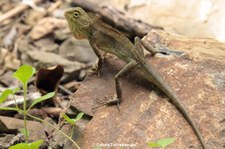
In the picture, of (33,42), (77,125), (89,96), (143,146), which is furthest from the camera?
(33,42)

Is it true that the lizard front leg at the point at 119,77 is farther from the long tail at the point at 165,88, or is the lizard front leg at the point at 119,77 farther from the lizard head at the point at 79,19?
the lizard head at the point at 79,19

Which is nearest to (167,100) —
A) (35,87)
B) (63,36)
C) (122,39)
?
(122,39)

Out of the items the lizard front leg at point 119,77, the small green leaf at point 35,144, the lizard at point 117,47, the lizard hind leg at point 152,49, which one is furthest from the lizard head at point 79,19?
the small green leaf at point 35,144

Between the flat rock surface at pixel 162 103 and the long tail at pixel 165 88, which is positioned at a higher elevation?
the long tail at pixel 165 88

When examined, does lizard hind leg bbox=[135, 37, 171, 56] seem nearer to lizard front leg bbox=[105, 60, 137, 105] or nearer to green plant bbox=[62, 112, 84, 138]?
lizard front leg bbox=[105, 60, 137, 105]

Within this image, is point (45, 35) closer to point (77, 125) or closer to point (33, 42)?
point (33, 42)

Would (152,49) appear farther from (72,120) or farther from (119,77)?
(72,120)

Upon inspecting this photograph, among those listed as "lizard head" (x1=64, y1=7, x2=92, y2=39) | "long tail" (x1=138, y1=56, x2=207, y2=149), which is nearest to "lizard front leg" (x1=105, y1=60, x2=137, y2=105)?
"long tail" (x1=138, y1=56, x2=207, y2=149)
